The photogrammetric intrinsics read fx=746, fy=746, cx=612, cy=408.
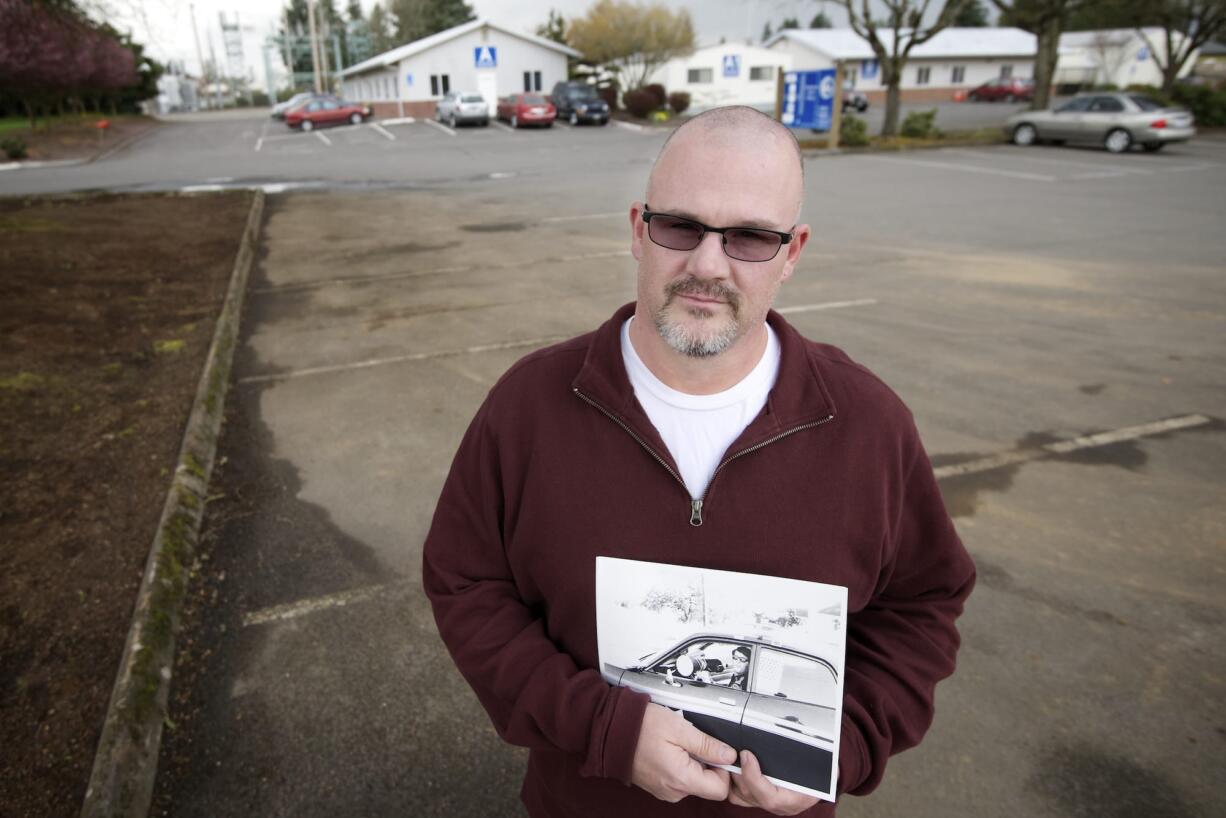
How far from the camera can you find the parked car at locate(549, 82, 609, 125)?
3672 centimetres

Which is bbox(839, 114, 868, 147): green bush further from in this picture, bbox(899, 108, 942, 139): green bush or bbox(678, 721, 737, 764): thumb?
Result: bbox(678, 721, 737, 764): thumb

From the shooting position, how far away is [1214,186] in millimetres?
15867

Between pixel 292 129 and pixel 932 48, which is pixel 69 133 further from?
pixel 932 48

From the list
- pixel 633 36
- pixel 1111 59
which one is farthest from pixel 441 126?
pixel 1111 59

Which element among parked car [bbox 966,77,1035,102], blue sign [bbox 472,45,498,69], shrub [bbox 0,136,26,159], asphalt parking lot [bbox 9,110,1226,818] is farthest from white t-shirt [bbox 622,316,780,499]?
parked car [bbox 966,77,1035,102]

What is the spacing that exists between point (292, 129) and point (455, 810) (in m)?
44.4

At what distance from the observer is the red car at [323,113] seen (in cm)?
3919

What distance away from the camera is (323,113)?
39.9 metres

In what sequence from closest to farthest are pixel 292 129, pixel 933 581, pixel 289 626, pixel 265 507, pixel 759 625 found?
pixel 759 625, pixel 933 581, pixel 289 626, pixel 265 507, pixel 292 129

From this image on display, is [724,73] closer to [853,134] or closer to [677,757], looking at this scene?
[853,134]

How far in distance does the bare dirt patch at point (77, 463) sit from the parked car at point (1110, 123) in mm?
24037

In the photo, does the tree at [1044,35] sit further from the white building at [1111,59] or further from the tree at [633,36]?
the white building at [1111,59]

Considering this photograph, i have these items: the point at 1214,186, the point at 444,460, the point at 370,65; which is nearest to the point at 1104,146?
the point at 1214,186

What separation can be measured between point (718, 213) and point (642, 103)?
4207 centimetres
